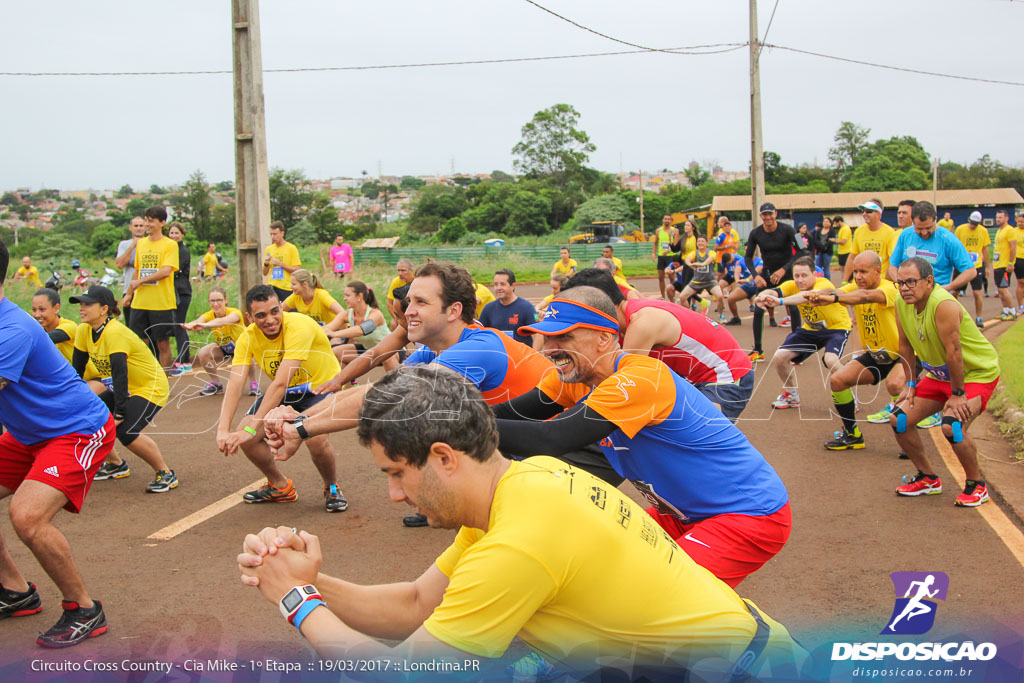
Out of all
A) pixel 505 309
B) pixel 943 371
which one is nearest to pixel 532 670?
pixel 943 371

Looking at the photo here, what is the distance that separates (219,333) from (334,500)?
16.6 feet

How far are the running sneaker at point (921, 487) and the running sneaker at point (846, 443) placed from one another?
135 centimetres

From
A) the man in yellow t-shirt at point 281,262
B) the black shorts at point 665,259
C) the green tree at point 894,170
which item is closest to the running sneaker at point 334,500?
the man in yellow t-shirt at point 281,262

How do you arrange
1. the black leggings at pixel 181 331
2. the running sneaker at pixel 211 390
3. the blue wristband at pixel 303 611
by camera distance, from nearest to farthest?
the blue wristband at pixel 303 611 < the running sneaker at pixel 211 390 < the black leggings at pixel 181 331

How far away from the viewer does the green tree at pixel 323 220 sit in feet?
137

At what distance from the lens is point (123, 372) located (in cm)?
649

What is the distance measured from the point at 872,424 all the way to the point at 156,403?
6.87 meters

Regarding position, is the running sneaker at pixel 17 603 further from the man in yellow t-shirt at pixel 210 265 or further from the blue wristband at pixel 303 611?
the man in yellow t-shirt at pixel 210 265

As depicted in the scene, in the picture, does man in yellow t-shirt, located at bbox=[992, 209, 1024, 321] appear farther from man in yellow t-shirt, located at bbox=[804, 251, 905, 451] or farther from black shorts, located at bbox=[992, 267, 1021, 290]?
man in yellow t-shirt, located at bbox=[804, 251, 905, 451]

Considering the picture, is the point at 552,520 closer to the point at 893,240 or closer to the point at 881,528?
the point at 881,528

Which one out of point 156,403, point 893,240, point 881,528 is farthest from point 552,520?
point 893,240

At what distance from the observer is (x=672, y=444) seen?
304 centimetres

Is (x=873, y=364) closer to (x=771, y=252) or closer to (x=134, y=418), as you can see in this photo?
(x=771, y=252)

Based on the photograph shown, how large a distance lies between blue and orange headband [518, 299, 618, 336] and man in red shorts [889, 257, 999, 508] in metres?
3.40
